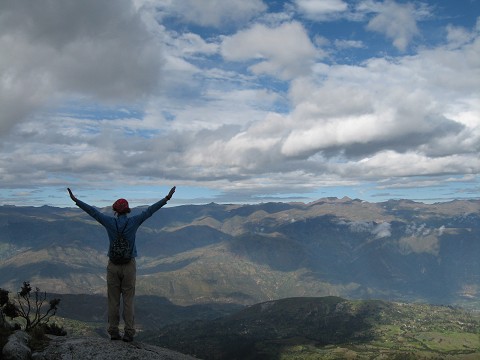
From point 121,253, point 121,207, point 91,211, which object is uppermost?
point 121,207

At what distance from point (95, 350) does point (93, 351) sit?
0.10 m

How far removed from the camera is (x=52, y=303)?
32219 millimetres

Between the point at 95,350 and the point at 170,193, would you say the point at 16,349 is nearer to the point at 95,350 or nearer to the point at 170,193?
the point at 95,350

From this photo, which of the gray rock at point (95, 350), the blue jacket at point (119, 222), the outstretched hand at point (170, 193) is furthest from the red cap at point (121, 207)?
the gray rock at point (95, 350)

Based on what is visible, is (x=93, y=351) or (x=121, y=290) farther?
(x=121, y=290)

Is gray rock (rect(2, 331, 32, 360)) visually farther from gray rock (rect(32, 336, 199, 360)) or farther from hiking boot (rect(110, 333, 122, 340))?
hiking boot (rect(110, 333, 122, 340))

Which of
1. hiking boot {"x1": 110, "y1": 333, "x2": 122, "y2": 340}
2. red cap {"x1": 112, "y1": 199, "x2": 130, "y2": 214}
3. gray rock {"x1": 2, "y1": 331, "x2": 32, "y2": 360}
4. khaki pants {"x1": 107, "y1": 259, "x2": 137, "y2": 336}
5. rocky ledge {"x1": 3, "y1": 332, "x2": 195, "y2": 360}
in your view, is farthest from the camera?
hiking boot {"x1": 110, "y1": 333, "x2": 122, "y2": 340}

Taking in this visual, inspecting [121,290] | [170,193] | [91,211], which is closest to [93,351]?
[121,290]

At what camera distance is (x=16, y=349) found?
1784 centimetres

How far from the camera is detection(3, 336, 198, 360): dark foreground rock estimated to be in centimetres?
1841

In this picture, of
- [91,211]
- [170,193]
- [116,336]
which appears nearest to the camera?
[91,211]

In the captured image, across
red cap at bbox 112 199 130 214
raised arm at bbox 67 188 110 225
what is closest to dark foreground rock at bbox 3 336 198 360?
raised arm at bbox 67 188 110 225

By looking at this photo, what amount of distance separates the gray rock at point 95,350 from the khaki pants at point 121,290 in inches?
28.2

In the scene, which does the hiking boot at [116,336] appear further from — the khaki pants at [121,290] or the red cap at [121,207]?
the red cap at [121,207]
